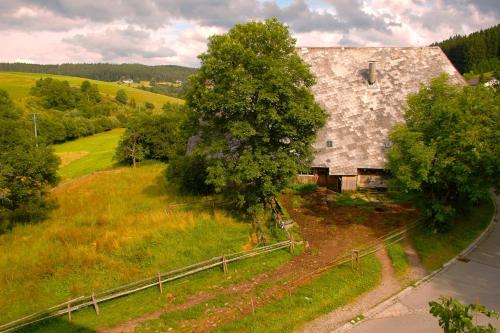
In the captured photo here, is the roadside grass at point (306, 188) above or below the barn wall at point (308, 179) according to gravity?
below

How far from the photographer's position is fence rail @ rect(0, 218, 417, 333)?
41.1 ft

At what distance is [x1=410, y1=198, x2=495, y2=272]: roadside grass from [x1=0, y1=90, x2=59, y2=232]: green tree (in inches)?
826

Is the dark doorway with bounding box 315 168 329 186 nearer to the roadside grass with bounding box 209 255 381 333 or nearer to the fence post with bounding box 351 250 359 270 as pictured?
the roadside grass with bounding box 209 255 381 333

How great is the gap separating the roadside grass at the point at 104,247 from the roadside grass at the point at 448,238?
6725mm

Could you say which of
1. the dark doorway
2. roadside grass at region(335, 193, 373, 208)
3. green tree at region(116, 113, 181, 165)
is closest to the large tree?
roadside grass at region(335, 193, 373, 208)

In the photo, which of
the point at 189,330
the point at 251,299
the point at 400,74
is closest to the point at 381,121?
the point at 400,74

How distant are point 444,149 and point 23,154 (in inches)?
857

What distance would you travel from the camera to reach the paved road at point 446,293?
1213 cm

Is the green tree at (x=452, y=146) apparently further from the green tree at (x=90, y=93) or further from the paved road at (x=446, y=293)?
the green tree at (x=90, y=93)

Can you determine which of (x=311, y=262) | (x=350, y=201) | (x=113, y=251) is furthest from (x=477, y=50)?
(x=113, y=251)

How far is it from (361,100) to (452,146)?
1237cm

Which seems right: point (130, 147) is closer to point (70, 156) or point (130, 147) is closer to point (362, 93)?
point (70, 156)

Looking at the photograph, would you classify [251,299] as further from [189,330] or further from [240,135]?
[240,135]

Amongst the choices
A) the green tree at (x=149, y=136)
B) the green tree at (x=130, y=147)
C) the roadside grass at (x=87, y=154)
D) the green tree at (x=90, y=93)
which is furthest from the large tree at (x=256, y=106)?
the green tree at (x=90, y=93)
